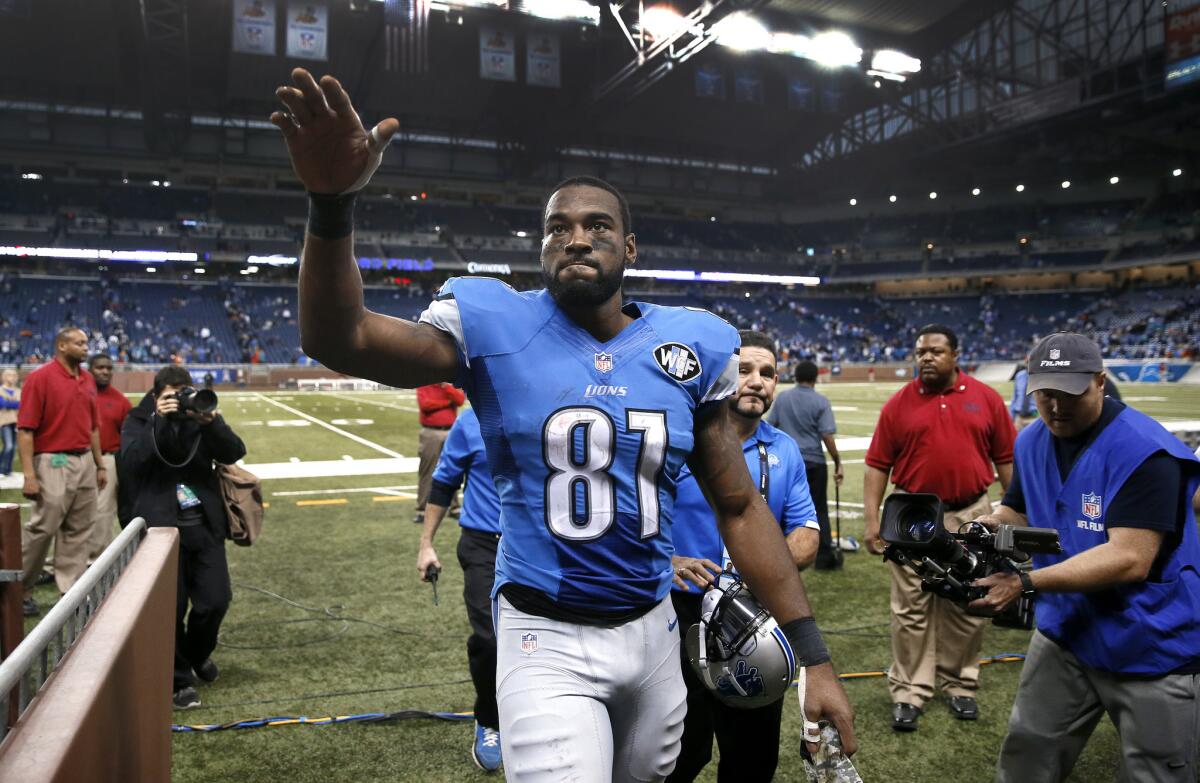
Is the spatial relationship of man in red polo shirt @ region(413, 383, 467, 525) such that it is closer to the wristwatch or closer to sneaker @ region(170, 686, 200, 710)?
sneaker @ region(170, 686, 200, 710)

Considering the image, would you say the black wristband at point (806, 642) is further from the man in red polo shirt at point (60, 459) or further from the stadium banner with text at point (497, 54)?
the stadium banner with text at point (497, 54)

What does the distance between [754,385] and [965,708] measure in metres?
2.60

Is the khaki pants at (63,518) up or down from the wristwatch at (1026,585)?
down

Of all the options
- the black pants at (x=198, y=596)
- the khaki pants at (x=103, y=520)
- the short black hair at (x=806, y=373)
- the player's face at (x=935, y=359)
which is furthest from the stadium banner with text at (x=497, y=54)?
the player's face at (x=935, y=359)

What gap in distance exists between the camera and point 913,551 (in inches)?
107

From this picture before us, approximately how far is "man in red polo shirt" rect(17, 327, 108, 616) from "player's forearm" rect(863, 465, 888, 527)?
246 inches

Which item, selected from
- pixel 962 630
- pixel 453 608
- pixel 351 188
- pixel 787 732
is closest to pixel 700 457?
pixel 351 188

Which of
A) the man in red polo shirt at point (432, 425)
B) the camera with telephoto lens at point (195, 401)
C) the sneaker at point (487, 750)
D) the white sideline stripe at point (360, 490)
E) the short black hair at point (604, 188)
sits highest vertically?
the short black hair at point (604, 188)

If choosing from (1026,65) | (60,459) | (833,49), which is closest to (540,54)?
(833,49)

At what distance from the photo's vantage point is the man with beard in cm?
203

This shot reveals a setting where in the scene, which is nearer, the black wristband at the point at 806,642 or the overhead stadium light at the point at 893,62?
the black wristband at the point at 806,642

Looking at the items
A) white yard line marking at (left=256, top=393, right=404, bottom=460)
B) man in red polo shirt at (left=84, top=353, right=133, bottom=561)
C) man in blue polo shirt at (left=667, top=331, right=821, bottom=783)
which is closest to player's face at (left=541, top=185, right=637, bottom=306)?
man in blue polo shirt at (left=667, top=331, right=821, bottom=783)

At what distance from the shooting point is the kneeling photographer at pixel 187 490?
4953mm

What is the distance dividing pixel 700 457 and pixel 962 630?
3.32 metres
